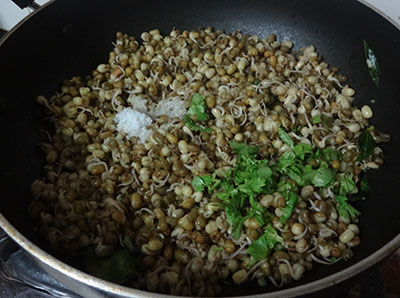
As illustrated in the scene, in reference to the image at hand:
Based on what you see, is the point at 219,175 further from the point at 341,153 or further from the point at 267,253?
A: the point at 341,153

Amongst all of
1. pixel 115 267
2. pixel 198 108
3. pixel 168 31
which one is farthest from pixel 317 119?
pixel 115 267

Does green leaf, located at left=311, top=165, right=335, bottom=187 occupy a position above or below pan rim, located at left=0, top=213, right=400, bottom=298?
above

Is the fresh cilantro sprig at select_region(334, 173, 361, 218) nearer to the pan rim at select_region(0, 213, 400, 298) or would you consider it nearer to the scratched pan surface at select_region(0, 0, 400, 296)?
the scratched pan surface at select_region(0, 0, 400, 296)

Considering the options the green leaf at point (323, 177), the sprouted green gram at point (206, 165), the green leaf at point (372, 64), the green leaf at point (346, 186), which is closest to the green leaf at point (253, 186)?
the sprouted green gram at point (206, 165)

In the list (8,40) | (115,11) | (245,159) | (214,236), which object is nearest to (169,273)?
(214,236)

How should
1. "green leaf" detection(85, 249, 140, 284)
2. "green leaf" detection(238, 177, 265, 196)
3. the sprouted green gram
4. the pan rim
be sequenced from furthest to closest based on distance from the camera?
"green leaf" detection(238, 177, 265, 196) → the sprouted green gram → "green leaf" detection(85, 249, 140, 284) → the pan rim

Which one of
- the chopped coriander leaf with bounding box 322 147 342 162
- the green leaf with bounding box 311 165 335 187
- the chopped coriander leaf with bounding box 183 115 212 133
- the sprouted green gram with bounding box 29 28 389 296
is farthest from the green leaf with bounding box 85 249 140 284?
the chopped coriander leaf with bounding box 322 147 342 162

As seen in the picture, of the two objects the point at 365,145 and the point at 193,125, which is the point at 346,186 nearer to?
the point at 365,145
